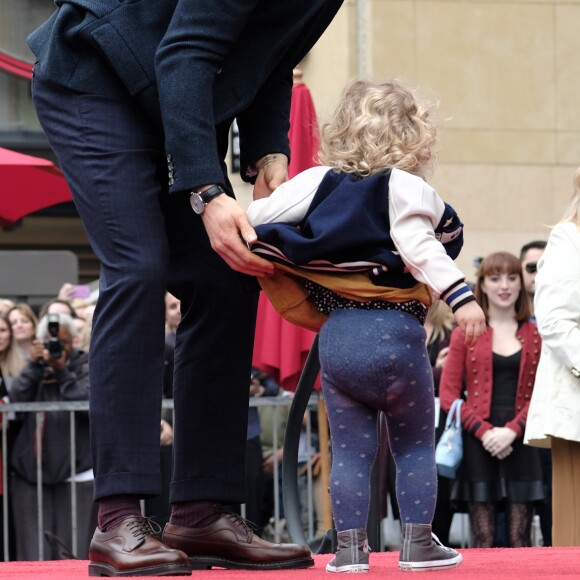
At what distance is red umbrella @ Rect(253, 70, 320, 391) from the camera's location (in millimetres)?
7477

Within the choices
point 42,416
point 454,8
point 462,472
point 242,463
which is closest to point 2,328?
point 42,416

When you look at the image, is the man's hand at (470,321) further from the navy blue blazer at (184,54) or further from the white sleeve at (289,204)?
the navy blue blazer at (184,54)

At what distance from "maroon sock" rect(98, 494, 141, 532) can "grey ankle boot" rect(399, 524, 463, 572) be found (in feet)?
2.17

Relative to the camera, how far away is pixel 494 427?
7.62m

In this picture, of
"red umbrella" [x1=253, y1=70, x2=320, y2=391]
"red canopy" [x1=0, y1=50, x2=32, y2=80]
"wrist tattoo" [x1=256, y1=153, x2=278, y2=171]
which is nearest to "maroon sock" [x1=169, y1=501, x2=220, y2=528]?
"wrist tattoo" [x1=256, y1=153, x2=278, y2=171]

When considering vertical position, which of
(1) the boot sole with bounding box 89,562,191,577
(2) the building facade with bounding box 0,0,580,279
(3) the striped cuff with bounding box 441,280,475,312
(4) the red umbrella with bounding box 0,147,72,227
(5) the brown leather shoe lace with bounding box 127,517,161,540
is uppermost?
(2) the building facade with bounding box 0,0,580,279

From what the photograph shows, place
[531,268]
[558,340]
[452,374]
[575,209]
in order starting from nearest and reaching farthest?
[558,340] → [575,209] → [452,374] → [531,268]

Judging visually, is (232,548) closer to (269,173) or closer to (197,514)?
(197,514)

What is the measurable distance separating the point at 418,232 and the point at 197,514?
941mm

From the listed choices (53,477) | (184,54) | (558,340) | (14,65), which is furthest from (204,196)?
(14,65)

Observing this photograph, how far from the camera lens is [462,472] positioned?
25.3 feet

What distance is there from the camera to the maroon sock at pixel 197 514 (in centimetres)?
371

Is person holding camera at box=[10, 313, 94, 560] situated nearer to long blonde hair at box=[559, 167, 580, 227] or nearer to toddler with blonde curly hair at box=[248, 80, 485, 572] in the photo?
long blonde hair at box=[559, 167, 580, 227]

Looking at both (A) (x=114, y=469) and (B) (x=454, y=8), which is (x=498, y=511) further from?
(B) (x=454, y=8)
